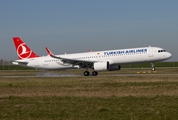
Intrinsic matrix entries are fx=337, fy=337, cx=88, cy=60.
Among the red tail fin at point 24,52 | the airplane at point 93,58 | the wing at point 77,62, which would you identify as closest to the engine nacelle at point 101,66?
the airplane at point 93,58

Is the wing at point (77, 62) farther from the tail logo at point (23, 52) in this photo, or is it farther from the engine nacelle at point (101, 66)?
the tail logo at point (23, 52)

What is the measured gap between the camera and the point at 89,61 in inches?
1829

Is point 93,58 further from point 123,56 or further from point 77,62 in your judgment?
point 123,56

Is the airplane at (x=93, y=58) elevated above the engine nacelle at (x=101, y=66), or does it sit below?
above

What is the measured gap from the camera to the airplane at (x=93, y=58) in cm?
4472

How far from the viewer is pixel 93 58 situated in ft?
154

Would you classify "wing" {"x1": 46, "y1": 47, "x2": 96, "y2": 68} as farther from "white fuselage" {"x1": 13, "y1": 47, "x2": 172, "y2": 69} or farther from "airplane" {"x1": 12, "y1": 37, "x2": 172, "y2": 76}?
"white fuselage" {"x1": 13, "y1": 47, "x2": 172, "y2": 69}

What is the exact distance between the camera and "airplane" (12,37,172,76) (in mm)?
44719

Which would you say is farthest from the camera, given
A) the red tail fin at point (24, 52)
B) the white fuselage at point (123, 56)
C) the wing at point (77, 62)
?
the red tail fin at point (24, 52)

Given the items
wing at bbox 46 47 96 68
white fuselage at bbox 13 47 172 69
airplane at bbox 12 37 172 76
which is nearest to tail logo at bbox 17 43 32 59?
airplane at bbox 12 37 172 76

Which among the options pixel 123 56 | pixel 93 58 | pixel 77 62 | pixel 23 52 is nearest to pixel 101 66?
pixel 93 58

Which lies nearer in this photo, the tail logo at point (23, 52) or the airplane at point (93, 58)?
the airplane at point (93, 58)

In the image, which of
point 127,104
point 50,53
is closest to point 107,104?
point 127,104

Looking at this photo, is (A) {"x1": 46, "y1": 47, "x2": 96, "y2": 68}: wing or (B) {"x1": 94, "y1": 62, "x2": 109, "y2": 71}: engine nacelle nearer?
Result: (B) {"x1": 94, "y1": 62, "x2": 109, "y2": 71}: engine nacelle
